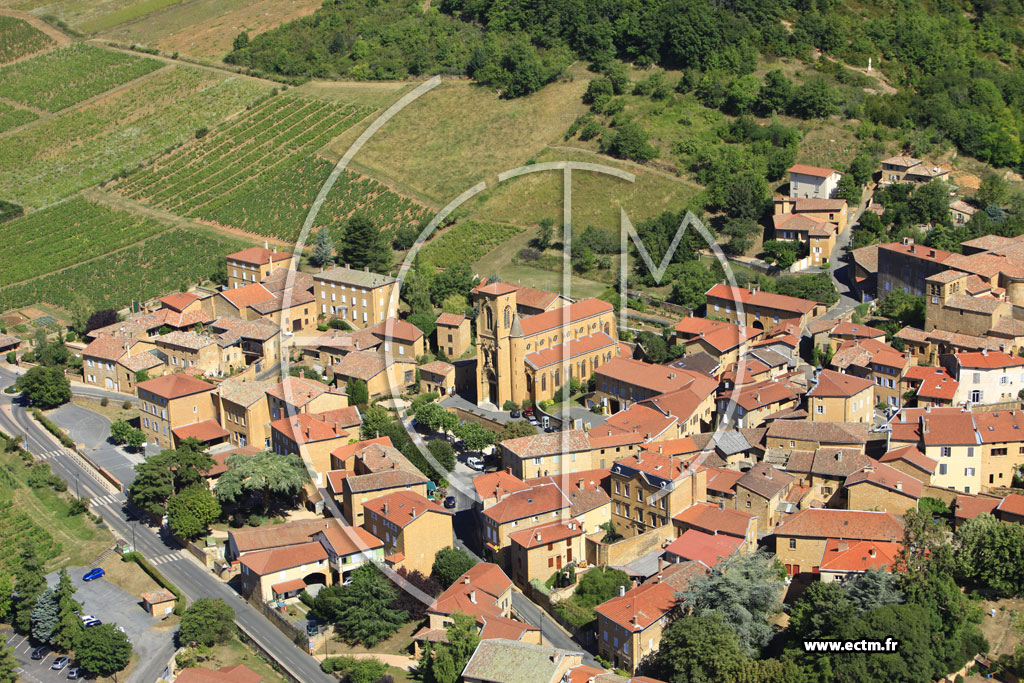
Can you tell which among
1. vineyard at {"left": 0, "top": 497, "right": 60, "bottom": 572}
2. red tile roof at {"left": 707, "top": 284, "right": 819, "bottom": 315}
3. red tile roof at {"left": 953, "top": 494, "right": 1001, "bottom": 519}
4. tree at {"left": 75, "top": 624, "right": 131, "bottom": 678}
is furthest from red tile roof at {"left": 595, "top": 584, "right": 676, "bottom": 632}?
vineyard at {"left": 0, "top": 497, "right": 60, "bottom": 572}

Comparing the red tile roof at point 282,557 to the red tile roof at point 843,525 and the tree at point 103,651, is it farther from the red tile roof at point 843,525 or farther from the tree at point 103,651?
the red tile roof at point 843,525

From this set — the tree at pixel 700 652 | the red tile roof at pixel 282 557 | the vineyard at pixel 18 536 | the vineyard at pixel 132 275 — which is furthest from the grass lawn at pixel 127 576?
the vineyard at pixel 132 275

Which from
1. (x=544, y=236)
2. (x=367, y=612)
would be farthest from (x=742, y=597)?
(x=544, y=236)

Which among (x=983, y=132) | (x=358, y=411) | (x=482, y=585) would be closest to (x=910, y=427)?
(x=482, y=585)

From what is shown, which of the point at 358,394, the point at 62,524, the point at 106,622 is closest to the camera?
the point at 106,622

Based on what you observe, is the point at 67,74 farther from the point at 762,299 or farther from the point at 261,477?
the point at 762,299

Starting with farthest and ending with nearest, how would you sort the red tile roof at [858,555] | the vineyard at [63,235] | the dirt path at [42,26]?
the dirt path at [42,26]
the vineyard at [63,235]
the red tile roof at [858,555]

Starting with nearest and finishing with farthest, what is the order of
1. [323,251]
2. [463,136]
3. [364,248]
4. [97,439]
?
[97,439] → [364,248] → [323,251] → [463,136]
